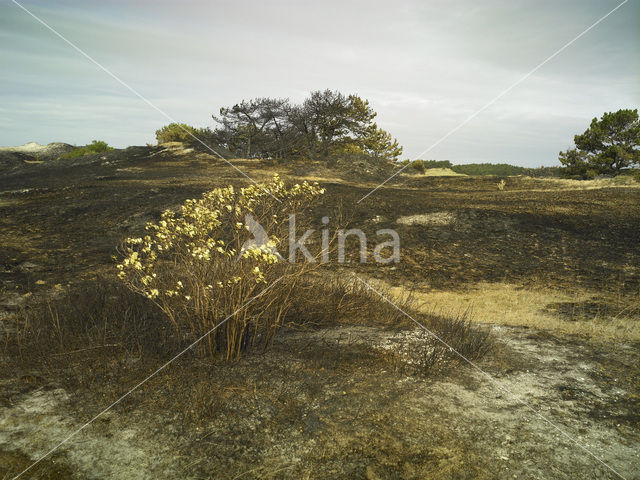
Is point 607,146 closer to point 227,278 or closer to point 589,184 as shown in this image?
point 589,184

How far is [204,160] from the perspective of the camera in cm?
2777

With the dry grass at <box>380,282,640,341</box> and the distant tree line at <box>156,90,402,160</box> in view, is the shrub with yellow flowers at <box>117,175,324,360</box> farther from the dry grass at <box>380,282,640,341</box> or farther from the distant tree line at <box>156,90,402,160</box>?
the distant tree line at <box>156,90,402,160</box>

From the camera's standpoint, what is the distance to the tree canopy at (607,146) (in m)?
→ 35.8

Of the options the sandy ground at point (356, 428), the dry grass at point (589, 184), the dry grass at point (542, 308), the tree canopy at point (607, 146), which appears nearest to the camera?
the sandy ground at point (356, 428)

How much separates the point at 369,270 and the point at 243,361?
6.05 metres

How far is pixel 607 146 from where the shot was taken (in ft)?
121

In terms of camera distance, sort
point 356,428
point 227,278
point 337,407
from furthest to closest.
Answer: point 227,278
point 337,407
point 356,428

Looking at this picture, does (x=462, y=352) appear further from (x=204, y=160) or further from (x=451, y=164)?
(x=451, y=164)

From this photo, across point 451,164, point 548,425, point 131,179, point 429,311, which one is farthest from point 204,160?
point 451,164

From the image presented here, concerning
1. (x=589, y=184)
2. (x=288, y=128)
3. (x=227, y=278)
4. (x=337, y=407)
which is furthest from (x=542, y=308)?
(x=288, y=128)

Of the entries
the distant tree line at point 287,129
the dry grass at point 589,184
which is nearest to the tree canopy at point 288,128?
the distant tree line at point 287,129

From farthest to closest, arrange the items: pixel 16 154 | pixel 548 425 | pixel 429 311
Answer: pixel 16 154 < pixel 429 311 < pixel 548 425

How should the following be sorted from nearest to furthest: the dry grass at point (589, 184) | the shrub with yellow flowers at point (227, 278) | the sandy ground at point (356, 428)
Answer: the sandy ground at point (356, 428), the shrub with yellow flowers at point (227, 278), the dry grass at point (589, 184)

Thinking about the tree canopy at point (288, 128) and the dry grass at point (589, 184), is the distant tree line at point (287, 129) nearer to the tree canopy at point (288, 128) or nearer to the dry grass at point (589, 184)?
the tree canopy at point (288, 128)
